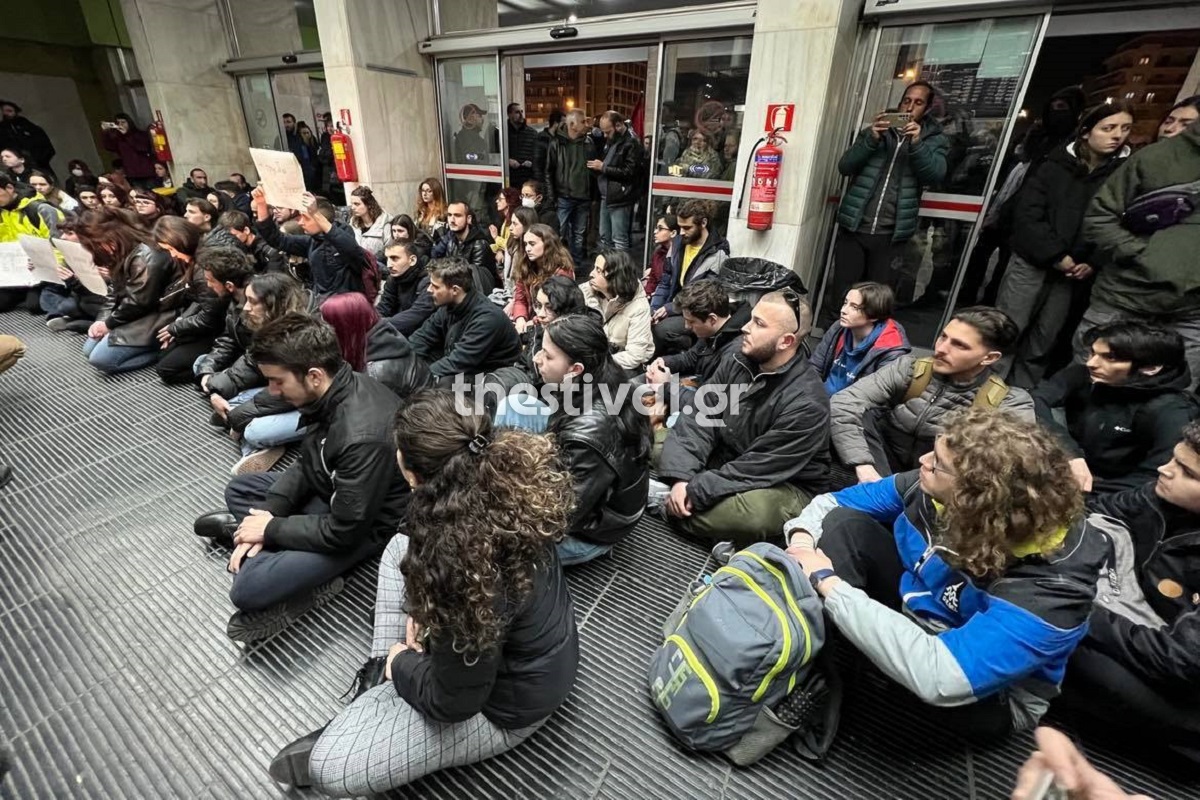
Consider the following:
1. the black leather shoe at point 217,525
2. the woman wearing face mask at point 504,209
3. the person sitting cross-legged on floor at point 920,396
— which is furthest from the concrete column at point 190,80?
the person sitting cross-legged on floor at point 920,396

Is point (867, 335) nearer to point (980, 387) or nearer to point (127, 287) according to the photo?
point (980, 387)

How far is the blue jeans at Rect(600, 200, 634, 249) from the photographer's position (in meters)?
5.81

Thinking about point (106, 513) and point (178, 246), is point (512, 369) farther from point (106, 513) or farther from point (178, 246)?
point (178, 246)

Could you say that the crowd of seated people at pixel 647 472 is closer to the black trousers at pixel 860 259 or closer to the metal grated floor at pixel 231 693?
the metal grated floor at pixel 231 693

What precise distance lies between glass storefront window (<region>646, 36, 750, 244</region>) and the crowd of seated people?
4.88ft

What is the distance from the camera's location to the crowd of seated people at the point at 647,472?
122 centimetres

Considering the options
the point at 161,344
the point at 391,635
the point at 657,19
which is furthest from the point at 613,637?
the point at 657,19

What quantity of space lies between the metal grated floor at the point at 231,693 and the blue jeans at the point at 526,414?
0.69 metres

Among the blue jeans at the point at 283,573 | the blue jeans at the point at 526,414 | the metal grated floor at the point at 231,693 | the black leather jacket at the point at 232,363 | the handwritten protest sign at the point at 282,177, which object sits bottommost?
the metal grated floor at the point at 231,693

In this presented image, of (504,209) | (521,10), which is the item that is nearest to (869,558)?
(504,209)

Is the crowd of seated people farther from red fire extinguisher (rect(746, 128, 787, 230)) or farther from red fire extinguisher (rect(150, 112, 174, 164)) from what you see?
red fire extinguisher (rect(150, 112, 174, 164))

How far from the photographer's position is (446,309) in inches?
132

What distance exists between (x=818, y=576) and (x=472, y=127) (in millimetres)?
7024

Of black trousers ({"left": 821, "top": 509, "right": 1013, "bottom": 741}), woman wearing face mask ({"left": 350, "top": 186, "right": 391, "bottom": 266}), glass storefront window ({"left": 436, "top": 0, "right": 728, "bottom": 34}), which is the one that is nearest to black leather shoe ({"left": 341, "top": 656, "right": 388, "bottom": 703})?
black trousers ({"left": 821, "top": 509, "right": 1013, "bottom": 741})
